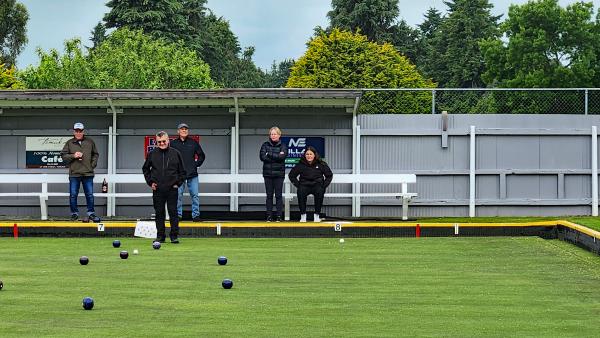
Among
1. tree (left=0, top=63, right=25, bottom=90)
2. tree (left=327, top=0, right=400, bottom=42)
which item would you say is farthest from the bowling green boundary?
tree (left=327, top=0, right=400, bottom=42)

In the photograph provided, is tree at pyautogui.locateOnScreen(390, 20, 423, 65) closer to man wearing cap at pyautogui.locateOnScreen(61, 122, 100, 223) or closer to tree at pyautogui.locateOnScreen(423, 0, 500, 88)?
tree at pyautogui.locateOnScreen(423, 0, 500, 88)

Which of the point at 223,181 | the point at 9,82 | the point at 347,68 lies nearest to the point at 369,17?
the point at 347,68

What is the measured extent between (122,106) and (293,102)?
3.16 m

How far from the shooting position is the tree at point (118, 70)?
4422cm

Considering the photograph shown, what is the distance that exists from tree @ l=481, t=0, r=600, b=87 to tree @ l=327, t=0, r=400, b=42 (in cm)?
661

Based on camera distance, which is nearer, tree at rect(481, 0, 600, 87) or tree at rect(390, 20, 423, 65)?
tree at rect(481, 0, 600, 87)

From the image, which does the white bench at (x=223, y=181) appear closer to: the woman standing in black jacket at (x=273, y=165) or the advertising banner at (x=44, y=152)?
the advertising banner at (x=44, y=152)

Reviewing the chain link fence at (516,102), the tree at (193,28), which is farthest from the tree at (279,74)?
the chain link fence at (516,102)

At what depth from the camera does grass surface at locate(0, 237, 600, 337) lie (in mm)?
8039

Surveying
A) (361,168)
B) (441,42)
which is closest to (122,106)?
(361,168)

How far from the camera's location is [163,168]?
15.2 m

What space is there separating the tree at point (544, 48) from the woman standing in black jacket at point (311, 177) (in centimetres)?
4732

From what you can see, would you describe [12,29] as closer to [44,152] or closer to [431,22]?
[431,22]

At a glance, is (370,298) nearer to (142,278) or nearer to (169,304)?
(169,304)
